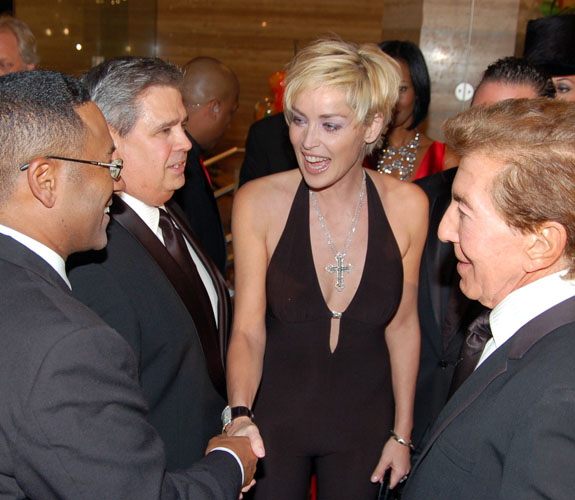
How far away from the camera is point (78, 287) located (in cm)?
159

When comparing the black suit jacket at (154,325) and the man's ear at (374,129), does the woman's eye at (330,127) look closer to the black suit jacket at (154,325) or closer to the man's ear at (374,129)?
the man's ear at (374,129)

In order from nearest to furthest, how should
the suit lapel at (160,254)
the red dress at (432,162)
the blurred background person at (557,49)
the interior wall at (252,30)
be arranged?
the suit lapel at (160,254)
the blurred background person at (557,49)
the red dress at (432,162)
the interior wall at (252,30)

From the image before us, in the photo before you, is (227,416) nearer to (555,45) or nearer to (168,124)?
(168,124)

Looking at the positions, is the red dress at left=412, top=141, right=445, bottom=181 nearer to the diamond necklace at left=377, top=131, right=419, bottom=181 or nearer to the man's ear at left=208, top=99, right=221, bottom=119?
the diamond necklace at left=377, top=131, right=419, bottom=181

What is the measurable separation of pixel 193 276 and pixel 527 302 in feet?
3.35

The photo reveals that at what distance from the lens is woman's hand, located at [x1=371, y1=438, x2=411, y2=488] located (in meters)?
2.13

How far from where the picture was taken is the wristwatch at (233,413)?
6.25ft

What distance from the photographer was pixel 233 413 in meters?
1.92

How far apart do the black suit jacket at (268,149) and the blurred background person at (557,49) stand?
1548 millimetres

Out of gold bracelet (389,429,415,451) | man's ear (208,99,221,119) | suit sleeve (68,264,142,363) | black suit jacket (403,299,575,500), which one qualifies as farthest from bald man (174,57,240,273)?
black suit jacket (403,299,575,500)

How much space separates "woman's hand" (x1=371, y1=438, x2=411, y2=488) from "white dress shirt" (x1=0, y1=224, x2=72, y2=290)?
136cm

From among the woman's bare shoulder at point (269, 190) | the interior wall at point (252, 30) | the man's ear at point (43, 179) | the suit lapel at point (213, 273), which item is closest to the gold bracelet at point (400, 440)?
the suit lapel at point (213, 273)

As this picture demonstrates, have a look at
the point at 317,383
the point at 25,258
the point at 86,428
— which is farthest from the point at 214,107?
the point at 86,428

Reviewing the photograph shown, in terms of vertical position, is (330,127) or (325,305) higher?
(330,127)
